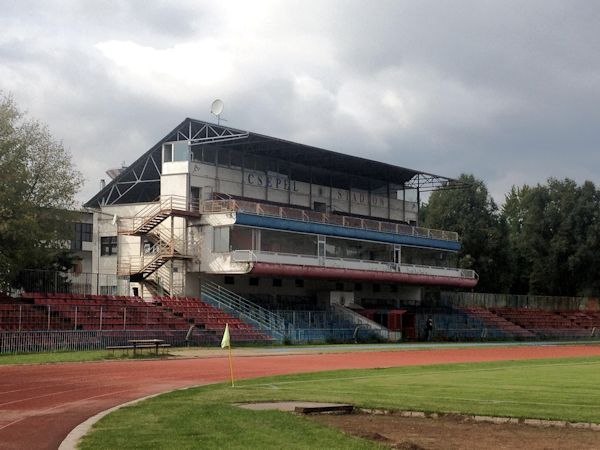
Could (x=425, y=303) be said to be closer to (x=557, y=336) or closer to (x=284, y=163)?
(x=557, y=336)

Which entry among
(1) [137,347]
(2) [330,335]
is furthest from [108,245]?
(1) [137,347]

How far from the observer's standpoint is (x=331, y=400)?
66.0ft

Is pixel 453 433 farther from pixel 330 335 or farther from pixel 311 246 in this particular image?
pixel 311 246

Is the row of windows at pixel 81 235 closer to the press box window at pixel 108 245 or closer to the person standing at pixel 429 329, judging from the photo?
the press box window at pixel 108 245

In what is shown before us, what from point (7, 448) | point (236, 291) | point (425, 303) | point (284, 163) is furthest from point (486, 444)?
point (425, 303)

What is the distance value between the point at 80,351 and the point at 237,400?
23.8 metres

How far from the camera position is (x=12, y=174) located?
49531 millimetres

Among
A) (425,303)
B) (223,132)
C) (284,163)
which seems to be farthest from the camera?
(425,303)

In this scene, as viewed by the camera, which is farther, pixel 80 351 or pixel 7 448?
pixel 80 351

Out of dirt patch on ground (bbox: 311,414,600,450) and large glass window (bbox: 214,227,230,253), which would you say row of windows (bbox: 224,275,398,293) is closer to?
large glass window (bbox: 214,227,230,253)

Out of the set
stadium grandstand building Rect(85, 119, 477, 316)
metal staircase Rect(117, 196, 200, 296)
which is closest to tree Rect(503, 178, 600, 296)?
stadium grandstand building Rect(85, 119, 477, 316)

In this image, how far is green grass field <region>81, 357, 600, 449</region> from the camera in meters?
13.7

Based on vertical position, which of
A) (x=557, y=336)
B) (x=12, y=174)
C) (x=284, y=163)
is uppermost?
(x=284, y=163)

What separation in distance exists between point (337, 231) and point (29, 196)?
26.5 meters
